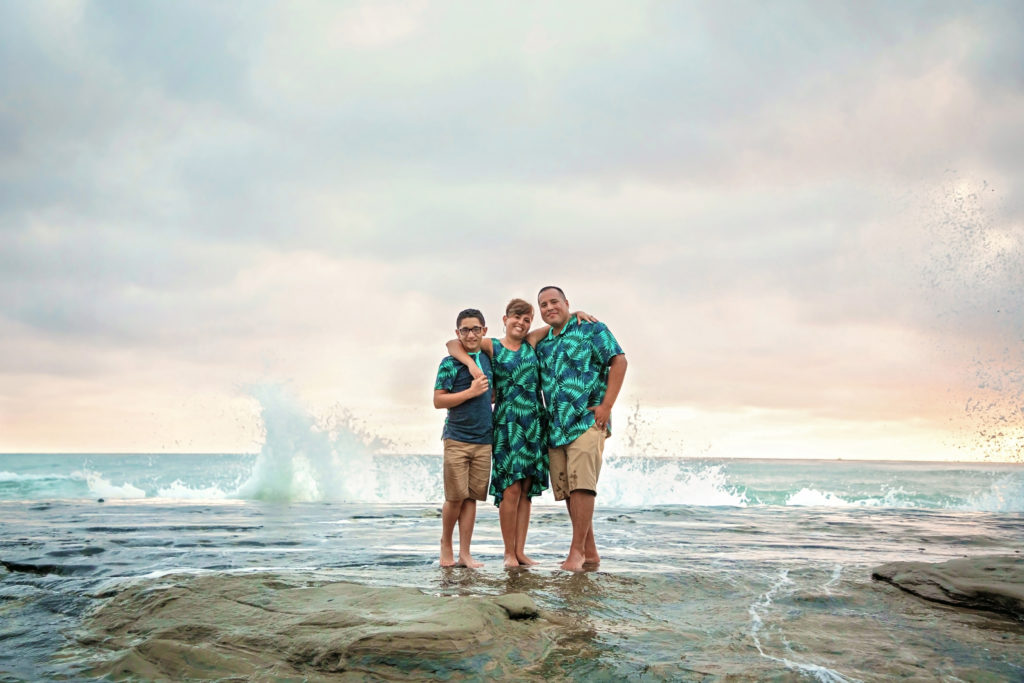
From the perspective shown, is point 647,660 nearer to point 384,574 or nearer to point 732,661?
point 732,661

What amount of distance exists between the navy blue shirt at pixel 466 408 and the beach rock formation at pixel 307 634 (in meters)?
1.83

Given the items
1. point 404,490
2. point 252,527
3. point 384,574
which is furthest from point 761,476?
point 384,574

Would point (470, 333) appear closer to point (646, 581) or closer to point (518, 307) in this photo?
point (518, 307)

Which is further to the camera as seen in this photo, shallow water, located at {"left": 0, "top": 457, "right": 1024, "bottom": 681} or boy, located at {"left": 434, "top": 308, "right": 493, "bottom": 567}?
boy, located at {"left": 434, "top": 308, "right": 493, "bottom": 567}

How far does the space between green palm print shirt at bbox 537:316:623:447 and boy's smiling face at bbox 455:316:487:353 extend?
1.84ft

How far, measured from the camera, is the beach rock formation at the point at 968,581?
4098mm

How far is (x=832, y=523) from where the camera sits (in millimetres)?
10703

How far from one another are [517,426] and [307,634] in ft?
8.89

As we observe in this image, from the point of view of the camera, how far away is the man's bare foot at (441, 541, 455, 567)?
18.3 feet

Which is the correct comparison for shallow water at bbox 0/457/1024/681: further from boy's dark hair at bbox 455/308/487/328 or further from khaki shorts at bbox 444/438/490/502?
boy's dark hair at bbox 455/308/487/328

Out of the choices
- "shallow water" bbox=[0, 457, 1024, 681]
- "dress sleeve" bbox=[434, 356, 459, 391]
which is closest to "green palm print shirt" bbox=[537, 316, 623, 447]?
"dress sleeve" bbox=[434, 356, 459, 391]

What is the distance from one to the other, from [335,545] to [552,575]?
318 centimetres

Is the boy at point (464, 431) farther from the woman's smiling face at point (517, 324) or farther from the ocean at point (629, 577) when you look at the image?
the ocean at point (629, 577)

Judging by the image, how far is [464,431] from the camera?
555cm
